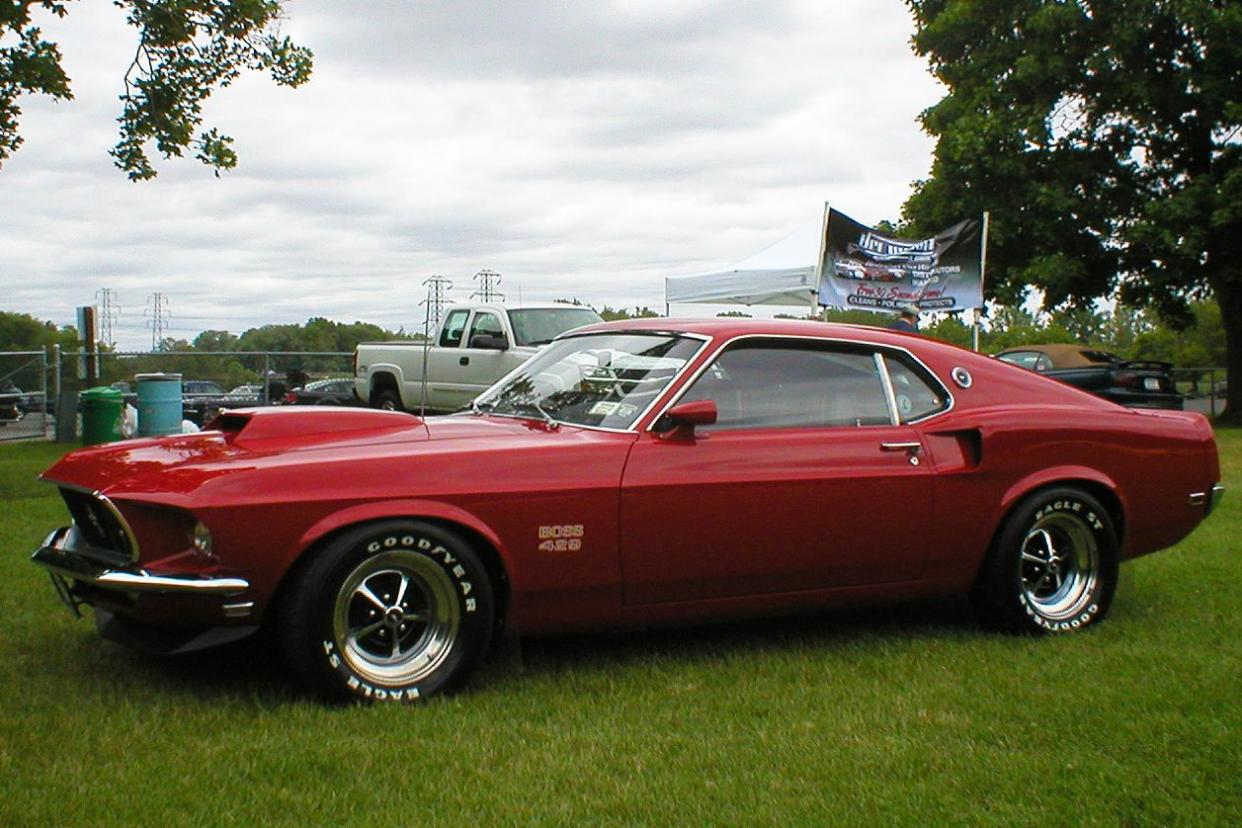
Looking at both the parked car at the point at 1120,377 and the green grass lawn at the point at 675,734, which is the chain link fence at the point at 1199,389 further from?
the green grass lawn at the point at 675,734

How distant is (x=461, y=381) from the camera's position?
18344 mm

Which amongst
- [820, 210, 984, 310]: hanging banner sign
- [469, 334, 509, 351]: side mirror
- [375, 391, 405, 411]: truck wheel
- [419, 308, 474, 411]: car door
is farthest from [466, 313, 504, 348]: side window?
[820, 210, 984, 310]: hanging banner sign

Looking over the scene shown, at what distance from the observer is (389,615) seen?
4.60 metres

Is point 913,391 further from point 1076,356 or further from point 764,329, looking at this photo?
point 1076,356

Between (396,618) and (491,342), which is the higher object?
(491,342)

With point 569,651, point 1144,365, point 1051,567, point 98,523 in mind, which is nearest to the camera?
point 98,523

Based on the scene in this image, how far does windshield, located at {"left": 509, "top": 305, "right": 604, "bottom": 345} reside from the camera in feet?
57.2

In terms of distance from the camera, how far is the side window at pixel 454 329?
60.5ft

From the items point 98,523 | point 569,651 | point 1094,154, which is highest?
point 1094,154

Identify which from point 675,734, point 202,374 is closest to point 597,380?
point 675,734

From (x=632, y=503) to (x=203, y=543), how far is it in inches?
58.3

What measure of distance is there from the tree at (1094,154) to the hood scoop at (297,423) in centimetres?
2082

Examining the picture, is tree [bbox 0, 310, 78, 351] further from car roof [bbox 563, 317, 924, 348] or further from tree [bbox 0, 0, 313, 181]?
car roof [bbox 563, 317, 924, 348]

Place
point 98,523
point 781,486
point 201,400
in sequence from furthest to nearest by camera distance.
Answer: point 201,400 → point 781,486 → point 98,523
